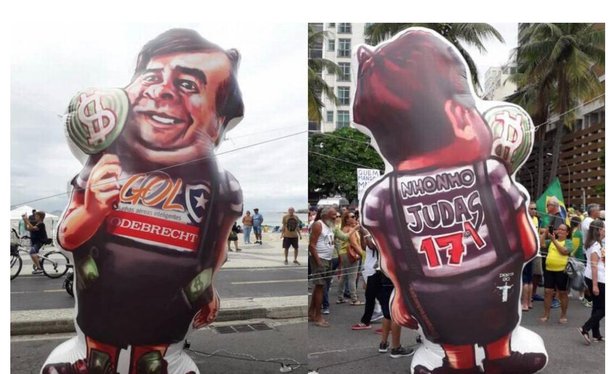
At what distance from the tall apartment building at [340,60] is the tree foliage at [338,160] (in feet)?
0.24

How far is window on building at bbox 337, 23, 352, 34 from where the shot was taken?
2779mm

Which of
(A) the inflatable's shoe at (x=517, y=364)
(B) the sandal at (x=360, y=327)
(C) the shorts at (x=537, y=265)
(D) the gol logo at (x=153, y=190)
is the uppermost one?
(D) the gol logo at (x=153, y=190)

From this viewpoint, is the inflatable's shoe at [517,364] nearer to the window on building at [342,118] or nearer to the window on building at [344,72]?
the window on building at [342,118]

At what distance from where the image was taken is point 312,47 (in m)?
2.81

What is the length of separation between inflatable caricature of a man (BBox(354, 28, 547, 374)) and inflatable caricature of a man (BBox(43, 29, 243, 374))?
788 millimetres

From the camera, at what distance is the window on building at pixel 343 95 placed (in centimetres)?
279

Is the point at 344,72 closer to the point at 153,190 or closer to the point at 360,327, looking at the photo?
the point at 153,190

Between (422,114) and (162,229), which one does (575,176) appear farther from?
(162,229)

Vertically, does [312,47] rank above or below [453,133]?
above

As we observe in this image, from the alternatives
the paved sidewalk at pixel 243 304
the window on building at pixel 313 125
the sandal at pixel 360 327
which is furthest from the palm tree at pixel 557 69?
the paved sidewalk at pixel 243 304

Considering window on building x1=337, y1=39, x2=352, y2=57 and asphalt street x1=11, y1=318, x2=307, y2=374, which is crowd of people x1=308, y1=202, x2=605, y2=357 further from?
window on building x1=337, y1=39, x2=352, y2=57

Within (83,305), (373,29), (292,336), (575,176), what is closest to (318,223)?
(292,336)

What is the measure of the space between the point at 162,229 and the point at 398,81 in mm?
1399

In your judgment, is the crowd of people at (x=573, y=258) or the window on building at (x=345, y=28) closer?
the window on building at (x=345, y=28)
